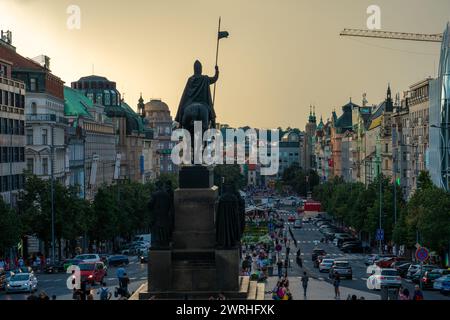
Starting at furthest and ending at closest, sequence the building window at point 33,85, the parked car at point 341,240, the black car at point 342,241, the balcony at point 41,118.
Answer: the building window at point 33,85 < the parked car at point 341,240 < the black car at point 342,241 < the balcony at point 41,118

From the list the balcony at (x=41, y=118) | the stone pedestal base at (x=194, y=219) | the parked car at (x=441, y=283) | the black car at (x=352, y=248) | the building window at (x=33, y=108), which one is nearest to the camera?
the stone pedestal base at (x=194, y=219)

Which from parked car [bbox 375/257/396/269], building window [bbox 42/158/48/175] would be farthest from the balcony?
parked car [bbox 375/257/396/269]

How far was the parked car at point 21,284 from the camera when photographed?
216 ft

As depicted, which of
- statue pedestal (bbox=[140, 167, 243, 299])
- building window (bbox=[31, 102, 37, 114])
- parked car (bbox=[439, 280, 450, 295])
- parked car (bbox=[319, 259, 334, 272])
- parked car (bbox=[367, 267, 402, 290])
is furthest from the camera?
building window (bbox=[31, 102, 37, 114])

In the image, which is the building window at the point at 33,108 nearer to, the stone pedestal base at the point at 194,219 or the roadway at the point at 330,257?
the roadway at the point at 330,257

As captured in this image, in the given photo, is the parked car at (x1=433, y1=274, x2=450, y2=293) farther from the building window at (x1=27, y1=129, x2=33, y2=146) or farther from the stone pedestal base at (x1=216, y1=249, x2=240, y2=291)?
the building window at (x1=27, y1=129, x2=33, y2=146)

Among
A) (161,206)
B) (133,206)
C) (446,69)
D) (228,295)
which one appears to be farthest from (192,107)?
(133,206)

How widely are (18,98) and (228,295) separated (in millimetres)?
79821

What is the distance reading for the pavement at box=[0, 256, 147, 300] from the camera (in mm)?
61344

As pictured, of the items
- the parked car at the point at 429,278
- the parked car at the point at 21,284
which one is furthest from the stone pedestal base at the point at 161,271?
the parked car at the point at 429,278

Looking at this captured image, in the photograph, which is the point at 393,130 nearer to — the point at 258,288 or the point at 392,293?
the point at 392,293

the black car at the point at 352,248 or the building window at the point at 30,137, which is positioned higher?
the building window at the point at 30,137

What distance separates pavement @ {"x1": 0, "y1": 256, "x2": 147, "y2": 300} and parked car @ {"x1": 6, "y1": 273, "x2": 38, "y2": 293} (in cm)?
43

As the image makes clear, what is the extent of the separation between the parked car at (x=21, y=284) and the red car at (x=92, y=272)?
3.52 metres
